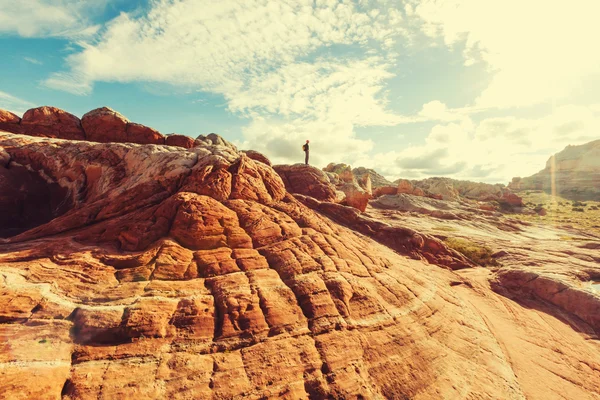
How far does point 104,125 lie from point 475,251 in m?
45.0

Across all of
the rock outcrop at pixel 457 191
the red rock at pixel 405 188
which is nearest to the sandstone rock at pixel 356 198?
the red rock at pixel 405 188

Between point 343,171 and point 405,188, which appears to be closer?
point 405,188

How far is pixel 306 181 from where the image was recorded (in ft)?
123

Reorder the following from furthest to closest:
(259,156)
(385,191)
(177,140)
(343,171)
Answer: (385,191) < (343,171) < (259,156) < (177,140)

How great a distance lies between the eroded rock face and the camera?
897 cm

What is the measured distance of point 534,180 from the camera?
18375cm

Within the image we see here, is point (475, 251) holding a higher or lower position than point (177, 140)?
lower

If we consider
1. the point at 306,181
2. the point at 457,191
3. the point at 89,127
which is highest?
the point at 89,127

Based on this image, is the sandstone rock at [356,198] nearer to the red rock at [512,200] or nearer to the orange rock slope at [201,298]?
the orange rock slope at [201,298]

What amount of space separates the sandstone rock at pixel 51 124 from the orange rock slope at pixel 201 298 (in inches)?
264

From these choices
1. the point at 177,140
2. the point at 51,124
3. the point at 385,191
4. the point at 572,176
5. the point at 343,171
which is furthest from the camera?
the point at 572,176

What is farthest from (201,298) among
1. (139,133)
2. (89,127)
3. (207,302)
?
(89,127)

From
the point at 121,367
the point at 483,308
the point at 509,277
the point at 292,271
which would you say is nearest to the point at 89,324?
the point at 121,367

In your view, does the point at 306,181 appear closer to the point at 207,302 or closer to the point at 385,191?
the point at 207,302
